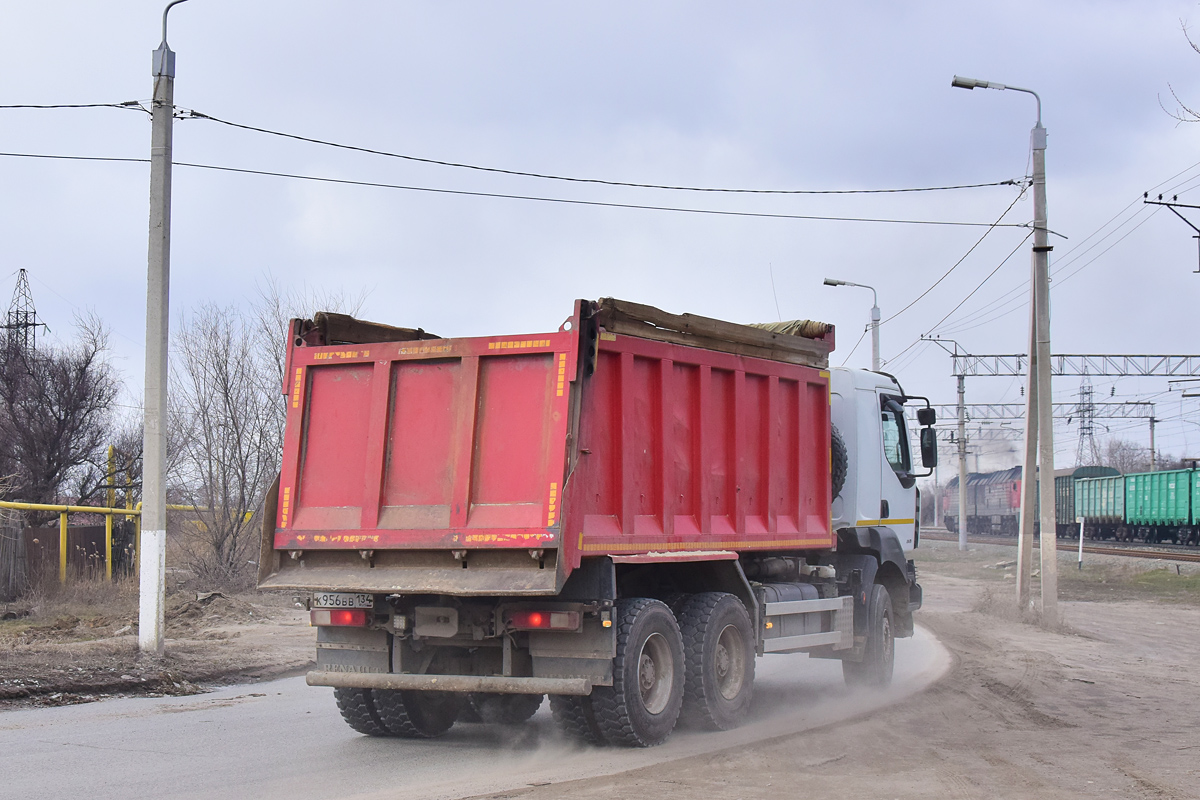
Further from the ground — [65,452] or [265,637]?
[65,452]

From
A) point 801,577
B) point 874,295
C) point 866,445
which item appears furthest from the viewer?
point 874,295

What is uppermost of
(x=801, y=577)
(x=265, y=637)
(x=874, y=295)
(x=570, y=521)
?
(x=874, y=295)

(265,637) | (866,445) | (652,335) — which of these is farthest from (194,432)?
(652,335)

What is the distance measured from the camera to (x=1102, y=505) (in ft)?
184

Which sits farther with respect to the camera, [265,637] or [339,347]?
[265,637]

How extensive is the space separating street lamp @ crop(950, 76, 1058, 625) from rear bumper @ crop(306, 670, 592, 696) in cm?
1236

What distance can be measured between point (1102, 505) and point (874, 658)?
49.5 meters

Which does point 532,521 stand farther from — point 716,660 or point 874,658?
point 874,658

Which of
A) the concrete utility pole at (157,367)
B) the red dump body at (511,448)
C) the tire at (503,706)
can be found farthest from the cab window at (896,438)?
the concrete utility pole at (157,367)

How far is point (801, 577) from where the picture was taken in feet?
35.5

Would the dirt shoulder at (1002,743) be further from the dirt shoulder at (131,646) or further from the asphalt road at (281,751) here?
the dirt shoulder at (131,646)

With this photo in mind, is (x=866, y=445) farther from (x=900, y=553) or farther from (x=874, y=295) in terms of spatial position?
(x=874, y=295)

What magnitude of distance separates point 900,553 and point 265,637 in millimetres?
7933

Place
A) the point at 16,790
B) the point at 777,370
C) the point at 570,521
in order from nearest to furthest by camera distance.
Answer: the point at 16,790 < the point at 570,521 < the point at 777,370
